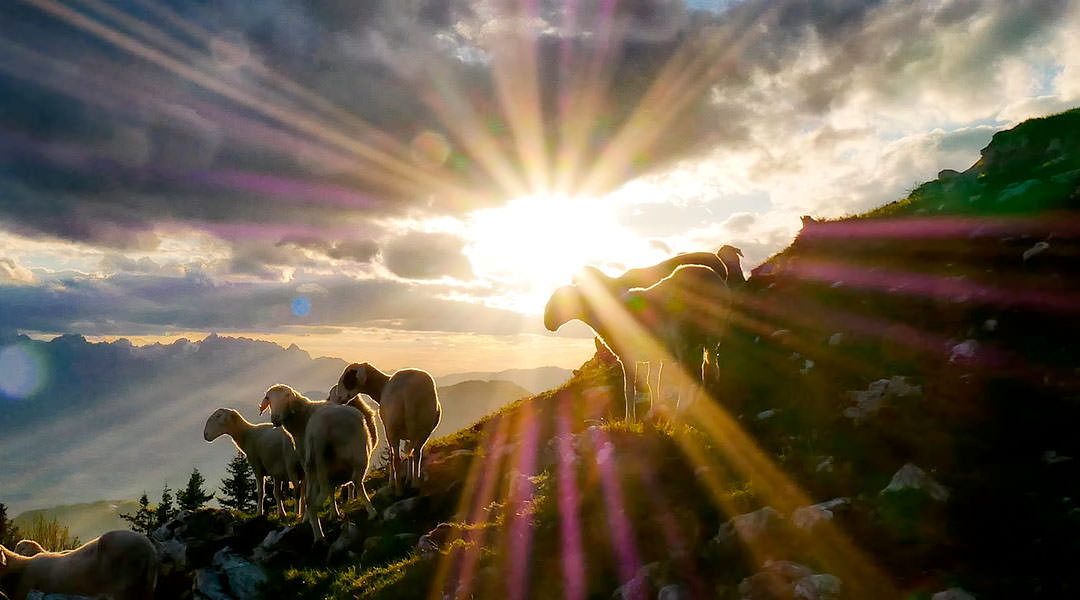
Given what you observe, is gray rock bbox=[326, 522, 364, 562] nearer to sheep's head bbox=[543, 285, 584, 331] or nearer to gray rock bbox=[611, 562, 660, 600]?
sheep's head bbox=[543, 285, 584, 331]

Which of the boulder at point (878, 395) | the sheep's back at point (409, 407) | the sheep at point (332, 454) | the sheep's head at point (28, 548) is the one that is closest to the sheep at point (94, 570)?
the sheep's head at point (28, 548)

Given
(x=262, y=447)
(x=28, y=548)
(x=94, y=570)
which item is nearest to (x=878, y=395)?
(x=94, y=570)

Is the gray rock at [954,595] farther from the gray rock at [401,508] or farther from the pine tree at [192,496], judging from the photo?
the pine tree at [192,496]

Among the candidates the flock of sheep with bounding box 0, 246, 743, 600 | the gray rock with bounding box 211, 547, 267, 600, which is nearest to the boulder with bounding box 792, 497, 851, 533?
the flock of sheep with bounding box 0, 246, 743, 600

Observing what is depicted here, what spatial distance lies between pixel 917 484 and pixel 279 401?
62.3ft

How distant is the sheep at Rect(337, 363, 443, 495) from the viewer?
20141mm

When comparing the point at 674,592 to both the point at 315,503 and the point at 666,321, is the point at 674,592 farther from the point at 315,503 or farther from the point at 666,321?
the point at 315,503

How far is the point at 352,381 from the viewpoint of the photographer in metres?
22.0

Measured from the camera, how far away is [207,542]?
17312mm

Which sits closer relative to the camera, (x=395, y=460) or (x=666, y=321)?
(x=666, y=321)

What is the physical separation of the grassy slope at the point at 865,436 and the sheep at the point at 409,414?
105cm

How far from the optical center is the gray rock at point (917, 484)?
934 cm

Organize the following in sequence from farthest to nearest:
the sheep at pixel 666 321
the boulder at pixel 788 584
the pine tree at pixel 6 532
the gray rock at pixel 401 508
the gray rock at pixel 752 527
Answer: the pine tree at pixel 6 532 → the gray rock at pixel 401 508 → the sheep at pixel 666 321 → the gray rock at pixel 752 527 → the boulder at pixel 788 584

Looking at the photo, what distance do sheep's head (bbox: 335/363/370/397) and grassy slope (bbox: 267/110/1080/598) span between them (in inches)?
167
